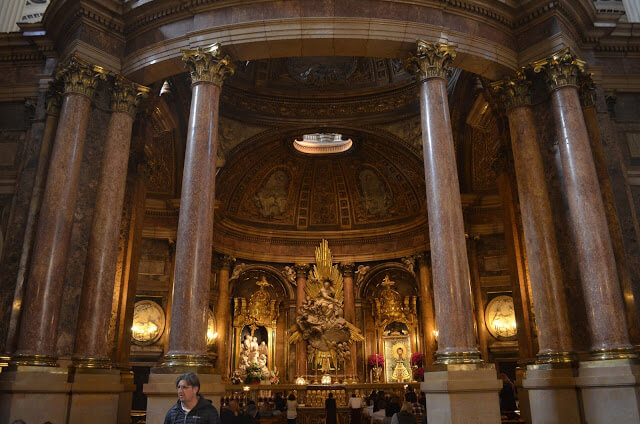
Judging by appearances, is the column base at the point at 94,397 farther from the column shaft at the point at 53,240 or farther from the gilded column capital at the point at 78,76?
the gilded column capital at the point at 78,76

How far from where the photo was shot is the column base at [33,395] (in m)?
10.0

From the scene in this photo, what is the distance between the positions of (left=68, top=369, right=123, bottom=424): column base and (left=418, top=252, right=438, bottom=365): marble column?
45.4ft

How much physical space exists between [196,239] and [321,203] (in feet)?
48.1

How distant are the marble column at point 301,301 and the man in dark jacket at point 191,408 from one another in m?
17.0

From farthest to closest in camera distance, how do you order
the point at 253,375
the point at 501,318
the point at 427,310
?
1. the point at 427,310
2. the point at 501,318
3. the point at 253,375

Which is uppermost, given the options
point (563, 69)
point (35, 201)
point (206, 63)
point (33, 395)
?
point (206, 63)

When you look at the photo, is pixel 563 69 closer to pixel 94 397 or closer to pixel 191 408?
pixel 191 408

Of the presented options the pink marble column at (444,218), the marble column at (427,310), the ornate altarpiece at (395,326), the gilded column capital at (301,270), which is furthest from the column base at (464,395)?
the gilded column capital at (301,270)

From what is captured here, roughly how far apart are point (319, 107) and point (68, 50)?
422 inches

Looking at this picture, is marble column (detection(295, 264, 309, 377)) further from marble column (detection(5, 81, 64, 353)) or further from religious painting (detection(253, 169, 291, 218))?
marble column (detection(5, 81, 64, 353))

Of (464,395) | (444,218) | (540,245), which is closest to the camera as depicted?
(464,395)

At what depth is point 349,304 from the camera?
77.0ft

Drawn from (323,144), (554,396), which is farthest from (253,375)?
(323,144)

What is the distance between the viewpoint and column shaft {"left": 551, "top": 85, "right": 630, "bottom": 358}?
10.4m
